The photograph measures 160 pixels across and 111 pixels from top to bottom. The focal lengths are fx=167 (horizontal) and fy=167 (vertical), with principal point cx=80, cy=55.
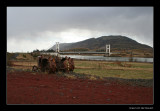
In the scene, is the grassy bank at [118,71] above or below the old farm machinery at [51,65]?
below

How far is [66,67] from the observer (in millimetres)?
14594

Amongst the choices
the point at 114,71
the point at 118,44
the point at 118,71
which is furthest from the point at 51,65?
the point at 118,44

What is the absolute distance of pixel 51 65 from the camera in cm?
1239

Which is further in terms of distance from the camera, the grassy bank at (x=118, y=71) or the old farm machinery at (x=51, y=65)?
the grassy bank at (x=118, y=71)

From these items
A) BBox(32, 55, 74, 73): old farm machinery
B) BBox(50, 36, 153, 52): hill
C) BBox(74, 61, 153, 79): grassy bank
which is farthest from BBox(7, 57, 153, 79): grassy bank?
BBox(50, 36, 153, 52): hill

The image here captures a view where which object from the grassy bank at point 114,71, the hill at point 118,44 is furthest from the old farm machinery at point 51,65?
the hill at point 118,44

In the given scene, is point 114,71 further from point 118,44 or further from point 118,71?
point 118,44

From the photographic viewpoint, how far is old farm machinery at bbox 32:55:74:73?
493 inches

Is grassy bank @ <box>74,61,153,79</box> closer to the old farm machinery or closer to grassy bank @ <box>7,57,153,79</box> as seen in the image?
grassy bank @ <box>7,57,153,79</box>

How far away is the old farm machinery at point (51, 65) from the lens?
1252 cm

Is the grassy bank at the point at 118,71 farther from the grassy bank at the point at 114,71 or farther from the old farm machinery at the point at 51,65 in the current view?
the old farm machinery at the point at 51,65
